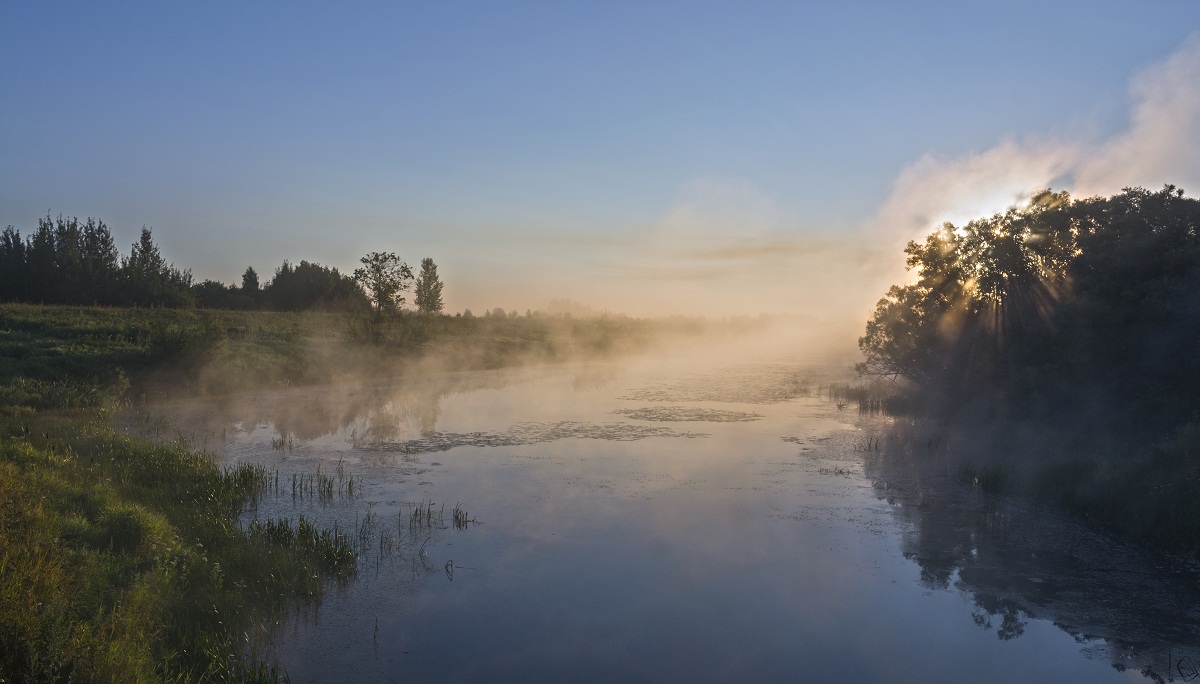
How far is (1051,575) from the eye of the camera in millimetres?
9188

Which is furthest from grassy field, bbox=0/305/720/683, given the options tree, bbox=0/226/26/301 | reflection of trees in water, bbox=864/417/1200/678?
tree, bbox=0/226/26/301

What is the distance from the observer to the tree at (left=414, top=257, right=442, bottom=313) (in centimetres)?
6359

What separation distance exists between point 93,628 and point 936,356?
2407cm

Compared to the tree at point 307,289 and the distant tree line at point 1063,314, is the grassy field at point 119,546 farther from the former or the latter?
the tree at point 307,289

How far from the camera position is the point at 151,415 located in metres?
18.8

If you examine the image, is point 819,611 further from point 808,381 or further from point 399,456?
point 808,381

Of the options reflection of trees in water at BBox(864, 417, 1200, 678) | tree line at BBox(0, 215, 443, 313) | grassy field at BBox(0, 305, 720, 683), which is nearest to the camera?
grassy field at BBox(0, 305, 720, 683)

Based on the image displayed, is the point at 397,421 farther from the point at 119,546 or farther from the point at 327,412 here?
the point at 119,546

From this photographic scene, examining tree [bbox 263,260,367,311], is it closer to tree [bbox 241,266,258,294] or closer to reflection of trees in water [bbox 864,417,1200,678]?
tree [bbox 241,266,258,294]

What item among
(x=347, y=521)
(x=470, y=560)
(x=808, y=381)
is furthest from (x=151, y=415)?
(x=808, y=381)

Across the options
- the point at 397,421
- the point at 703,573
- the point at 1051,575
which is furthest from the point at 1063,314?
the point at 397,421

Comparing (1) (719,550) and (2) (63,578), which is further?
(1) (719,550)

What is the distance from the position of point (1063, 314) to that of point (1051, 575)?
9940 mm

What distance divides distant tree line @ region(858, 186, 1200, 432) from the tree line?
2446 centimetres
